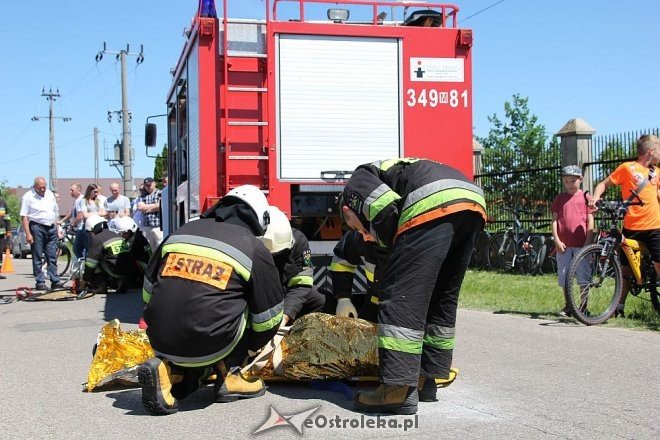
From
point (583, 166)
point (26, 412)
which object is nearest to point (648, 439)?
point (26, 412)

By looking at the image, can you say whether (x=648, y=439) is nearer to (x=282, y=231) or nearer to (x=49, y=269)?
(x=282, y=231)

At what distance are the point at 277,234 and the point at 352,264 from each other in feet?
2.22

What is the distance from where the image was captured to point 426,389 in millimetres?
4977

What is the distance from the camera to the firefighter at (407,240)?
4.57 metres

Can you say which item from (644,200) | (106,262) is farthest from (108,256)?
(644,200)

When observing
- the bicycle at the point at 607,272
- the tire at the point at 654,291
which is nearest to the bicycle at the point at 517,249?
the tire at the point at 654,291

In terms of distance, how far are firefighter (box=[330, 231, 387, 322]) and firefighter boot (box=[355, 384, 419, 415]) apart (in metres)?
1.25

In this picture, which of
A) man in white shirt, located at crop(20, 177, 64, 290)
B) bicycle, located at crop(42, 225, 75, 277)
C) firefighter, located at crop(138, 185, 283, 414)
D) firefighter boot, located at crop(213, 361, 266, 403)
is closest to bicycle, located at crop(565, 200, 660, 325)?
firefighter boot, located at crop(213, 361, 266, 403)

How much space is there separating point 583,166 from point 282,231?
982cm

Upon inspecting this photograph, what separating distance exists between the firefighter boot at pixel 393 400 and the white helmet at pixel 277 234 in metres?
1.53

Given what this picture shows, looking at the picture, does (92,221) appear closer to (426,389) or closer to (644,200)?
(644,200)

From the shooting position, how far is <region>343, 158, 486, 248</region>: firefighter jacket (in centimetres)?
458

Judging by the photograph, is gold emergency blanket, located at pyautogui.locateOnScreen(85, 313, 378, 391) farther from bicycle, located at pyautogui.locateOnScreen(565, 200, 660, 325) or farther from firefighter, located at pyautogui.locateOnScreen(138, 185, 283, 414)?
bicycle, located at pyautogui.locateOnScreen(565, 200, 660, 325)

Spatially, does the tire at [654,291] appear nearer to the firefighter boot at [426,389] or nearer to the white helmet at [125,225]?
the firefighter boot at [426,389]
